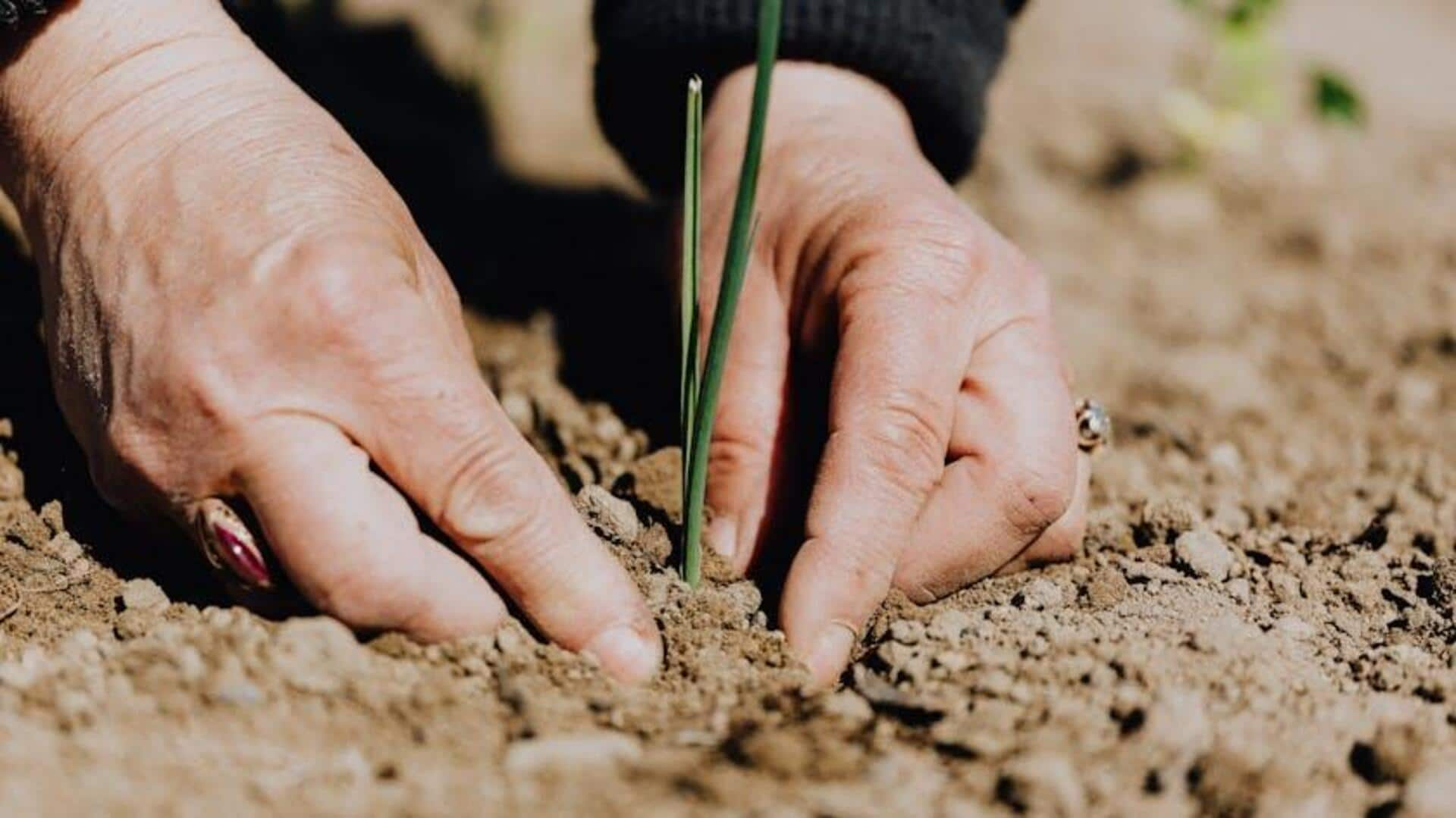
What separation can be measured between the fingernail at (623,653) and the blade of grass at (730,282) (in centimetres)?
14

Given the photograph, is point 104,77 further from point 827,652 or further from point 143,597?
point 827,652

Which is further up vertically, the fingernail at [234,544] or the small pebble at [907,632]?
the fingernail at [234,544]

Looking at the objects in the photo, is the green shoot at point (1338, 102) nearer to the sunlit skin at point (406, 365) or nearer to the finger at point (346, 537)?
the sunlit skin at point (406, 365)

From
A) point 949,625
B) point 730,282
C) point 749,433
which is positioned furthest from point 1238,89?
point 730,282

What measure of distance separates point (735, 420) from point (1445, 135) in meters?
2.71

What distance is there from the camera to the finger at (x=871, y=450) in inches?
50.8

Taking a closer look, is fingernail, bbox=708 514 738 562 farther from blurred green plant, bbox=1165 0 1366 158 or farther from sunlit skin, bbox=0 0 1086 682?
blurred green plant, bbox=1165 0 1366 158

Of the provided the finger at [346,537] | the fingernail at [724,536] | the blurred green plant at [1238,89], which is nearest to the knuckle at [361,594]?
the finger at [346,537]

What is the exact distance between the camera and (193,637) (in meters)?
1.16

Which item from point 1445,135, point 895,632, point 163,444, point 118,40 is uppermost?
point 118,40

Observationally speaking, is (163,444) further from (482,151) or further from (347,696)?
(482,151)

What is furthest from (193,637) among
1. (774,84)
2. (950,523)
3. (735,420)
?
(774,84)

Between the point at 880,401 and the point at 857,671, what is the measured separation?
0.27 metres

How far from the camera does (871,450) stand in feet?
4.44
